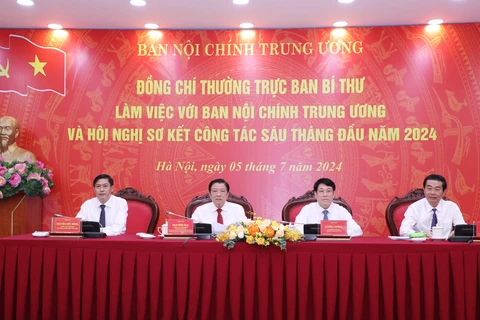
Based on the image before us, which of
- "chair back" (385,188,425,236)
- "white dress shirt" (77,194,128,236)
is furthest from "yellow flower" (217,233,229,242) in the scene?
"chair back" (385,188,425,236)

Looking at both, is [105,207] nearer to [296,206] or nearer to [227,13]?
[296,206]

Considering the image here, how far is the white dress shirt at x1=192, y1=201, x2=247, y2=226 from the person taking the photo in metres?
4.53

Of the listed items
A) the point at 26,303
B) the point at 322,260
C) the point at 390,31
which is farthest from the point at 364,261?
the point at 390,31

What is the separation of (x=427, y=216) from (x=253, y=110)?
1.92 meters

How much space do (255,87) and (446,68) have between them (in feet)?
5.87

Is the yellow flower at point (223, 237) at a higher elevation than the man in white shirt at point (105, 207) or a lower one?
lower

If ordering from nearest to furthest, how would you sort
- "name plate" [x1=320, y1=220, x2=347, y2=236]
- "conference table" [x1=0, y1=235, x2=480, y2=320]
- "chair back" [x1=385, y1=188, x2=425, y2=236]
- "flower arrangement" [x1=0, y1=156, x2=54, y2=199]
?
"conference table" [x1=0, y1=235, x2=480, y2=320] → "name plate" [x1=320, y1=220, x2=347, y2=236] → "chair back" [x1=385, y1=188, x2=425, y2=236] → "flower arrangement" [x1=0, y1=156, x2=54, y2=199]

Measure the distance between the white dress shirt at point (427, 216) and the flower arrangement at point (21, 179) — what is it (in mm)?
3115

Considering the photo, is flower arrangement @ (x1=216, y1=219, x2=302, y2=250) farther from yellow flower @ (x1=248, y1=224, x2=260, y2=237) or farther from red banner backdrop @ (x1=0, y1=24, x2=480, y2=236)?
red banner backdrop @ (x1=0, y1=24, x2=480, y2=236)

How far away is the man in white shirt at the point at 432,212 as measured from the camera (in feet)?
14.1

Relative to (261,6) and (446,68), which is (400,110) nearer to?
(446,68)

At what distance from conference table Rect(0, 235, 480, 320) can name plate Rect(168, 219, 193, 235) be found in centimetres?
15

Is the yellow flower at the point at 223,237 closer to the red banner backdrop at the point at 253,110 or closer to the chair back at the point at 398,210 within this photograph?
the chair back at the point at 398,210

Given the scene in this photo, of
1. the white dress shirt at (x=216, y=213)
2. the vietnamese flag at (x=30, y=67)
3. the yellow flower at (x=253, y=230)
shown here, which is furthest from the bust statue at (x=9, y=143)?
the yellow flower at (x=253, y=230)
